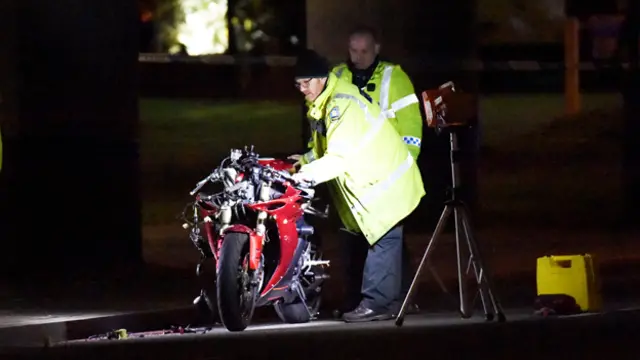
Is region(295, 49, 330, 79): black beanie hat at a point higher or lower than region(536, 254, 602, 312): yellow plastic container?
higher

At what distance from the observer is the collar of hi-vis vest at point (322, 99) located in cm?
1027

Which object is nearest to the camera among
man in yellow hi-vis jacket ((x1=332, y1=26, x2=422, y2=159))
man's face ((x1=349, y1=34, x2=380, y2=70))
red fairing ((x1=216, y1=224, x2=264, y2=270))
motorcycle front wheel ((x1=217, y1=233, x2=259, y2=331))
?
motorcycle front wheel ((x1=217, y1=233, x2=259, y2=331))

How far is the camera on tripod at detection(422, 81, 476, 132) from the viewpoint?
34.0 ft

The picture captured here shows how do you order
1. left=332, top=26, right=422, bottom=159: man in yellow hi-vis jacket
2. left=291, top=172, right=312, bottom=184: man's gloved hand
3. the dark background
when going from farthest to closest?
the dark background < left=332, top=26, right=422, bottom=159: man in yellow hi-vis jacket < left=291, top=172, right=312, bottom=184: man's gloved hand

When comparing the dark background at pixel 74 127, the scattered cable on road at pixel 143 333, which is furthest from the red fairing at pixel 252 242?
the dark background at pixel 74 127

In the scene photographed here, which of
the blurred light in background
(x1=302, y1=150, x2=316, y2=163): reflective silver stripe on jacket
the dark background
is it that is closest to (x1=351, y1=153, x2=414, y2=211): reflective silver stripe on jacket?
(x1=302, y1=150, x2=316, y2=163): reflective silver stripe on jacket

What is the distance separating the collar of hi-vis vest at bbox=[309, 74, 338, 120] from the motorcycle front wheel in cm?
95

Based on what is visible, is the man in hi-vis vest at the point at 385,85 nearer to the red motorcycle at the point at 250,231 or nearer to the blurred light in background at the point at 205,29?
the red motorcycle at the point at 250,231

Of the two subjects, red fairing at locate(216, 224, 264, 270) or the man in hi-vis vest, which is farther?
the man in hi-vis vest

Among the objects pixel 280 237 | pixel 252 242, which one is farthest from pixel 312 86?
pixel 252 242

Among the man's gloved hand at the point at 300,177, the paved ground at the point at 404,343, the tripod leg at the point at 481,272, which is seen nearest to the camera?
the paved ground at the point at 404,343

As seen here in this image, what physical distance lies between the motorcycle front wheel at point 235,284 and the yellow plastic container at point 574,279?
211 cm

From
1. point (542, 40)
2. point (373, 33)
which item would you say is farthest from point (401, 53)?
point (542, 40)

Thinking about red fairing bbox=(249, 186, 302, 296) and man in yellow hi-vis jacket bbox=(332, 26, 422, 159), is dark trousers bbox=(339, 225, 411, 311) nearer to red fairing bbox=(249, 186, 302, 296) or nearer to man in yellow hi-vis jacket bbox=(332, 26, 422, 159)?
red fairing bbox=(249, 186, 302, 296)
